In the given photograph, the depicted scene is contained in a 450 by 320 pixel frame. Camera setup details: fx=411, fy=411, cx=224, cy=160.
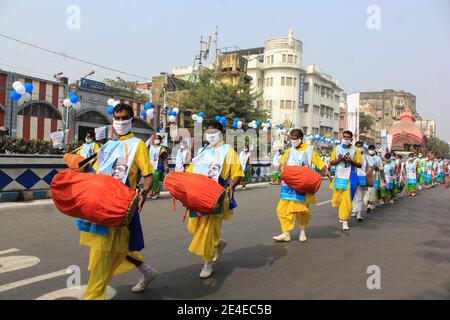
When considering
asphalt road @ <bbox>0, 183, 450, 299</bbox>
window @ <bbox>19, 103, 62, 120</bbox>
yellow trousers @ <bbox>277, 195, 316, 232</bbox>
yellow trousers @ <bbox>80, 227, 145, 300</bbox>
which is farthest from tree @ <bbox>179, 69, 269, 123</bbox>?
yellow trousers @ <bbox>80, 227, 145, 300</bbox>

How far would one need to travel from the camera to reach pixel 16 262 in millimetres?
5137

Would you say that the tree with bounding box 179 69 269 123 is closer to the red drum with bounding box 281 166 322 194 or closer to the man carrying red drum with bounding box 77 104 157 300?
the red drum with bounding box 281 166 322 194

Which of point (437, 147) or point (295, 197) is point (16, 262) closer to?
point (295, 197)

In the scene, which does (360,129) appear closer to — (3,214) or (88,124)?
(88,124)

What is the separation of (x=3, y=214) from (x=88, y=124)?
1877 cm

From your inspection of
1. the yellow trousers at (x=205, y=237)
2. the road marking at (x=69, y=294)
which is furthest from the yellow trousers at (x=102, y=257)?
the yellow trousers at (x=205, y=237)

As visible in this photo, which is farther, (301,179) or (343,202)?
(343,202)

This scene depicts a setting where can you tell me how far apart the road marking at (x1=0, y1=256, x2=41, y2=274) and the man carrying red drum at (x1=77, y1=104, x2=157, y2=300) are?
1737 mm

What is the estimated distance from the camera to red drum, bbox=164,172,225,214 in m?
4.28

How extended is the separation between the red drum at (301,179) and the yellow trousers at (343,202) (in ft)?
5.61

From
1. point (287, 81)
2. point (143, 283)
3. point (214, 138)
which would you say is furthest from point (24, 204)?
point (287, 81)

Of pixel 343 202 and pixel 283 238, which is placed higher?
pixel 343 202

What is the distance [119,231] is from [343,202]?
5618 millimetres
